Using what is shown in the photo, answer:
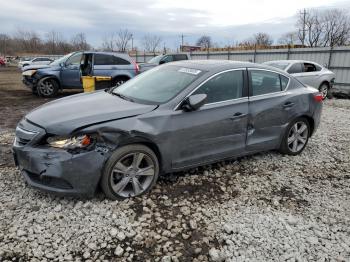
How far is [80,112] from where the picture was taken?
3693mm

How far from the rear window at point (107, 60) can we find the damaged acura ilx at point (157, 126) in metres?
7.03

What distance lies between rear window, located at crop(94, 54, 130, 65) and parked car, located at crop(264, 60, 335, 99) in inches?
213

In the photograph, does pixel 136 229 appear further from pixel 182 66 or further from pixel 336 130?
pixel 336 130

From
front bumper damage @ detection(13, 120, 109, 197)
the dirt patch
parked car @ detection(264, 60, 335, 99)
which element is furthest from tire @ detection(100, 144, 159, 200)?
parked car @ detection(264, 60, 335, 99)

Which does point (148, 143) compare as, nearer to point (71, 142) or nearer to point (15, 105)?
point (71, 142)

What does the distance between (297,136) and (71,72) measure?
8.76 metres

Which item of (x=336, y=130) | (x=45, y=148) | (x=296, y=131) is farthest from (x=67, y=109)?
(x=336, y=130)

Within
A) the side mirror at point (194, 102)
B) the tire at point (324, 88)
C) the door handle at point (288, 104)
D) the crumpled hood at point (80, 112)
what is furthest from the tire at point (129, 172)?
the tire at point (324, 88)

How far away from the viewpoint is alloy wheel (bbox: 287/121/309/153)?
17.5 ft

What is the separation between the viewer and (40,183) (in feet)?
11.4

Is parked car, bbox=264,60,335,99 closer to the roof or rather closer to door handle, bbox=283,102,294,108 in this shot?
door handle, bbox=283,102,294,108

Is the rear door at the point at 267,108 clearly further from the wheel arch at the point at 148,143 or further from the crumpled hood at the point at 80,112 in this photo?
the crumpled hood at the point at 80,112

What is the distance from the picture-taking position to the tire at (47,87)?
11.4m

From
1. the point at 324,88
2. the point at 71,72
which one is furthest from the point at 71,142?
the point at 324,88
